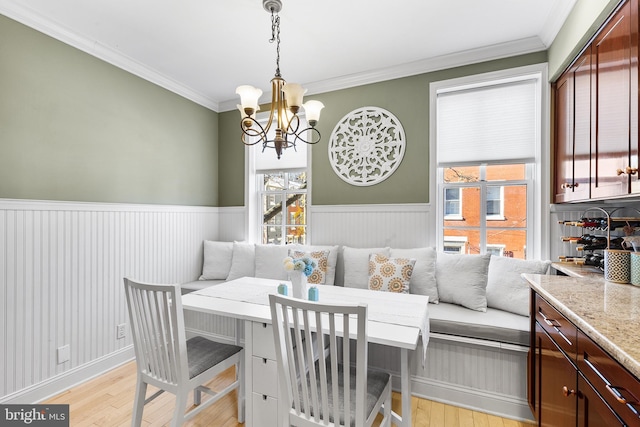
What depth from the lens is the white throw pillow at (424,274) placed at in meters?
2.51

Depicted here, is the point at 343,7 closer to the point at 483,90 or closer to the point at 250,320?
the point at 483,90

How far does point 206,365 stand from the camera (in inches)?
68.8

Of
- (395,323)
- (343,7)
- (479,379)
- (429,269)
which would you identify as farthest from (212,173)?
(479,379)

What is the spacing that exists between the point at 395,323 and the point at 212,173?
302 cm

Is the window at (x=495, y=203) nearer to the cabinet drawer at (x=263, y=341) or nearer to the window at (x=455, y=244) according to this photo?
the window at (x=455, y=244)

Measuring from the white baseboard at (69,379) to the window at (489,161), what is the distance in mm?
3018

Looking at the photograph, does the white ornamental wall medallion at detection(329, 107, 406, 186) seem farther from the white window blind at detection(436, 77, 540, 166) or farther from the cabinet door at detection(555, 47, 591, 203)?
the cabinet door at detection(555, 47, 591, 203)

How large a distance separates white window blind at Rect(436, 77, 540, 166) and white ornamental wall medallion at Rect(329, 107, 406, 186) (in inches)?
16.5

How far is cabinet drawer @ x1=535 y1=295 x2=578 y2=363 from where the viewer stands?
1.25m

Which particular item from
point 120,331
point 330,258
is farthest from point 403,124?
point 120,331

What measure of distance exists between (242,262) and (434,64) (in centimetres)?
269

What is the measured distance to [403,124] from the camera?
9.68 ft

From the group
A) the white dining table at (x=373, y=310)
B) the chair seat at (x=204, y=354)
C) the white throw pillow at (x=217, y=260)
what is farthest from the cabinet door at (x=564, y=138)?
the white throw pillow at (x=217, y=260)

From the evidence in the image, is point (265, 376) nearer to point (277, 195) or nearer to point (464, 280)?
point (464, 280)
